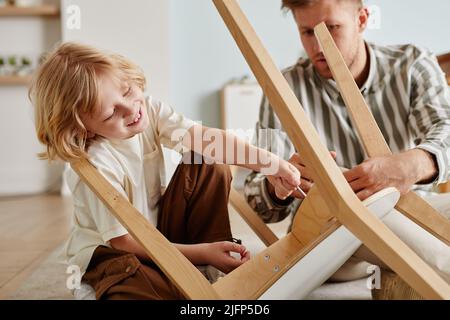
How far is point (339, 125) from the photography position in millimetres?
1282

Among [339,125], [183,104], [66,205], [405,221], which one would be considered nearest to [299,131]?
[405,221]

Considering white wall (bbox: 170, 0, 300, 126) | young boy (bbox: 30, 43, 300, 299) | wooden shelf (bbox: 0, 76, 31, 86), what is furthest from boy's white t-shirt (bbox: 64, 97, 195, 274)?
wooden shelf (bbox: 0, 76, 31, 86)

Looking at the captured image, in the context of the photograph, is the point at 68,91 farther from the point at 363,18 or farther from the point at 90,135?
the point at 363,18

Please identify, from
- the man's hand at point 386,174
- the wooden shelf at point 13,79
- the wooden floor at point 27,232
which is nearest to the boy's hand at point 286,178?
the man's hand at point 386,174

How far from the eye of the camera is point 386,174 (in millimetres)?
813

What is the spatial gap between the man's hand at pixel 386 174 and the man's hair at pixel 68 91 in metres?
0.44

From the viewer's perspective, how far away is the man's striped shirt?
122cm

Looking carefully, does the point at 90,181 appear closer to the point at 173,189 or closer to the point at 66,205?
the point at 173,189

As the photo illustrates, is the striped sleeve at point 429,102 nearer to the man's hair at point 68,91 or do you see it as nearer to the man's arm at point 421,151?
the man's arm at point 421,151

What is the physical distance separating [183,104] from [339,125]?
2218 mm

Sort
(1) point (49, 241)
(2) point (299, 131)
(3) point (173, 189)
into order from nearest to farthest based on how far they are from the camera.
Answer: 1. (2) point (299, 131)
2. (3) point (173, 189)
3. (1) point (49, 241)

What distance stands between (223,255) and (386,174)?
292mm

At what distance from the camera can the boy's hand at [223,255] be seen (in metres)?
0.89
